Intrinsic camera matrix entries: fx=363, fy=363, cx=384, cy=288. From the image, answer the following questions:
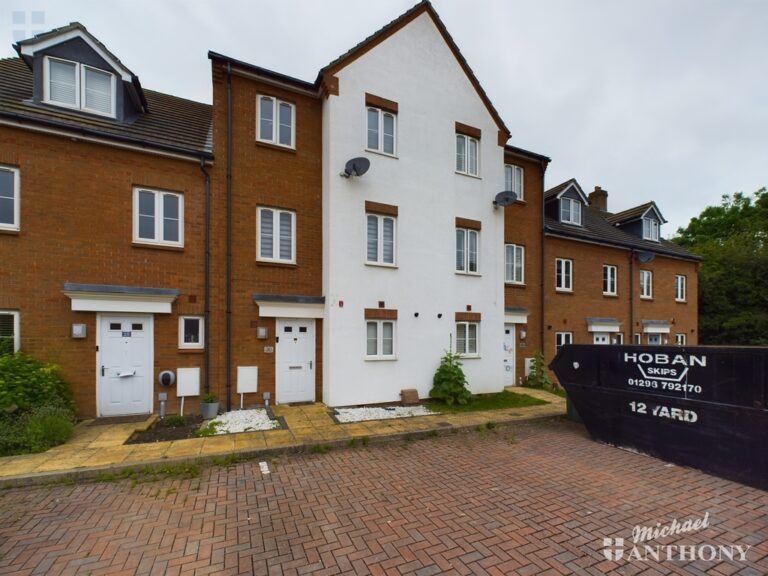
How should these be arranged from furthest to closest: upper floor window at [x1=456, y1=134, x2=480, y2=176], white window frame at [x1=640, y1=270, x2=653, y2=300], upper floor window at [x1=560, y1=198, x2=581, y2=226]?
white window frame at [x1=640, y1=270, x2=653, y2=300], upper floor window at [x1=560, y1=198, x2=581, y2=226], upper floor window at [x1=456, y1=134, x2=480, y2=176]

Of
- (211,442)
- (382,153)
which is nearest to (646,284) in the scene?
(382,153)

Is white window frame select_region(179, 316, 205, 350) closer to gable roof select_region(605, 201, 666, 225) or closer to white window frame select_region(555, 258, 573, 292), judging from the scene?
white window frame select_region(555, 258, 573, 292)

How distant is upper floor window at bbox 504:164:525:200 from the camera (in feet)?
45.5

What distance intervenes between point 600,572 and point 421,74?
11.9 metres

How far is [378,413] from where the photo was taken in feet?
29.4

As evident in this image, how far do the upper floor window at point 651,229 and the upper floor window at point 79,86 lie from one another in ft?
74.1

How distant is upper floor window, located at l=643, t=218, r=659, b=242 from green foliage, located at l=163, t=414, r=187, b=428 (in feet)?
71.1

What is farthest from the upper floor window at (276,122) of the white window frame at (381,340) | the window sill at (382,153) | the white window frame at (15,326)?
the white window frame at (15,326)

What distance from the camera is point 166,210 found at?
8844mm

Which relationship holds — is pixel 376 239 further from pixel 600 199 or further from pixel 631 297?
pixel 600 199

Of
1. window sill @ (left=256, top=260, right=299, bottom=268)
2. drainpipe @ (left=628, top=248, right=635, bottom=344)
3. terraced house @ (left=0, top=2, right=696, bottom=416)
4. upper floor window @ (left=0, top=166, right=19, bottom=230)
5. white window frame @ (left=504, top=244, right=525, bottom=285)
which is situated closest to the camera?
upper floor window @ (left=0, top=166, right=19, bottom=230)

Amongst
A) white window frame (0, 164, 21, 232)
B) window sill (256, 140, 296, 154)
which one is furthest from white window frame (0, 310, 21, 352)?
window sill (256, 140, 296, 154)

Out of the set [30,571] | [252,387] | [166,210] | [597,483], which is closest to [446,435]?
[597,483]

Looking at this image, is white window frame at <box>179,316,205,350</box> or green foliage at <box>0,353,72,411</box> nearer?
green foliage at <box>0,353,72,411</box>
